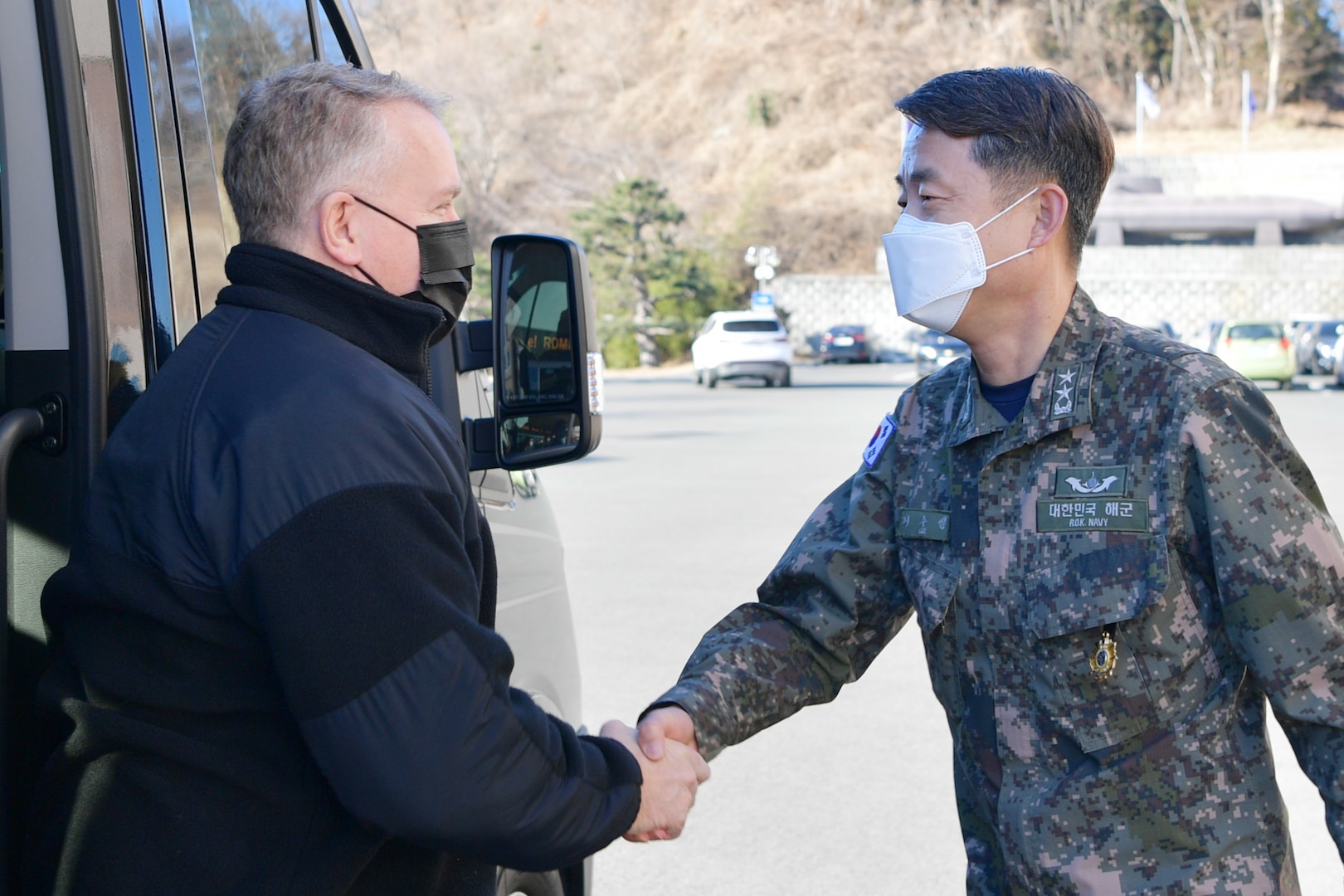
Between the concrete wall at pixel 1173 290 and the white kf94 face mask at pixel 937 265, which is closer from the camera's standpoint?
the white kf94 face mask at pixel 937 265

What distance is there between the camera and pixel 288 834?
63.0 inches

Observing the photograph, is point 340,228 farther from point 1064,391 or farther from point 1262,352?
point 1262,352

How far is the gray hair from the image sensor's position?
1.72 m

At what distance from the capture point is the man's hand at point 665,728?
7.28 feet

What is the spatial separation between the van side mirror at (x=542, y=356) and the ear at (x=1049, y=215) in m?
0.76

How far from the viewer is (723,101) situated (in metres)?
84.9

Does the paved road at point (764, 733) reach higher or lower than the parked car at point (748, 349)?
→ higher

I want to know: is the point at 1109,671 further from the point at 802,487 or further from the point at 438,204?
the point at 802,487

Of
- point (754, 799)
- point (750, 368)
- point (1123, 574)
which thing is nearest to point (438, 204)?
point (1123, 574)

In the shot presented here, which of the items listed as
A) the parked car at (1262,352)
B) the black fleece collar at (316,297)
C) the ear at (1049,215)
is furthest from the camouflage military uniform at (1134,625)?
the parked car at (1262,352)

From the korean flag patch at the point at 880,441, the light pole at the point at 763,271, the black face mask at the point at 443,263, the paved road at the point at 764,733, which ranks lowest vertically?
the light pole at the point at 763,271

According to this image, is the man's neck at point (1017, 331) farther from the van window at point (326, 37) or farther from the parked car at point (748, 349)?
the parked car at point (748, 349)

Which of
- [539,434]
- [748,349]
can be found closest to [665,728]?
[539,434]

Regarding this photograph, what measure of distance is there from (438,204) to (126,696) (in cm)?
74
